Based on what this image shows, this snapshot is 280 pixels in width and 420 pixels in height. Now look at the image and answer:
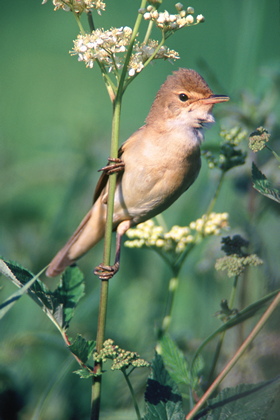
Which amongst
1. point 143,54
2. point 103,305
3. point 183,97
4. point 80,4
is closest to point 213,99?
point 183,97

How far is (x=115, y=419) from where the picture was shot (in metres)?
1.69

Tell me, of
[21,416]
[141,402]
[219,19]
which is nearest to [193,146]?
Answer: [141,402]

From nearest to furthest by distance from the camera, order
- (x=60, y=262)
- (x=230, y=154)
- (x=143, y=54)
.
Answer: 1. (x=143, y=54)
2. (x=230, y=154)
3. (x=60, y=262)

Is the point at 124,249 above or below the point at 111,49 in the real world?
below

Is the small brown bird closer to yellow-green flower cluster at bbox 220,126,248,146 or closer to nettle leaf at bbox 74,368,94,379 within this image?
yellow-green flower cluster at bbox 220,126,248,146

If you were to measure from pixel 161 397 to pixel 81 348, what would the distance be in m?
0.22

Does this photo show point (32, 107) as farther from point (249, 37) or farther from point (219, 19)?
point (249, 37)

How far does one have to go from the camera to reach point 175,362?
145 centimetres

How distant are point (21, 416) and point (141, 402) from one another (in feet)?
1.24

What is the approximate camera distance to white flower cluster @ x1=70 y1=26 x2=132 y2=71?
49.8 inches

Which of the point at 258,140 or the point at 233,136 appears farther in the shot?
the point at 233,136

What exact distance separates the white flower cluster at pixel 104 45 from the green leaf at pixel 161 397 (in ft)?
2.23

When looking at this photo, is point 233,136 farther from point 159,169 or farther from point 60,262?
point 60,262

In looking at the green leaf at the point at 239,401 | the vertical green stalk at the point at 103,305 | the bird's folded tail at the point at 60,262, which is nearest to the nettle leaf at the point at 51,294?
the vertical green stalk at the point at 103,305
